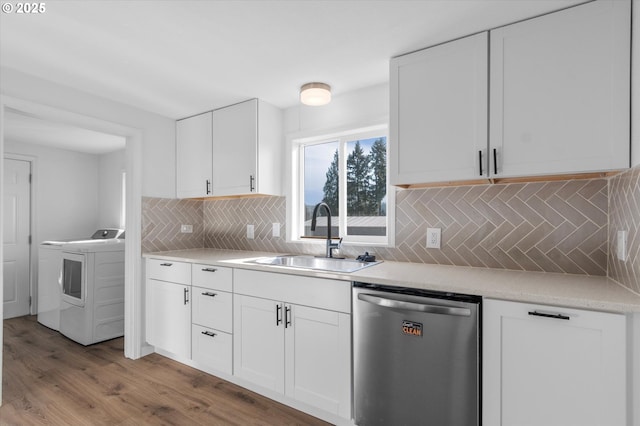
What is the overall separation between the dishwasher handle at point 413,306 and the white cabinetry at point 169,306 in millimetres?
1566

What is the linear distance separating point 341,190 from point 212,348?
157cm

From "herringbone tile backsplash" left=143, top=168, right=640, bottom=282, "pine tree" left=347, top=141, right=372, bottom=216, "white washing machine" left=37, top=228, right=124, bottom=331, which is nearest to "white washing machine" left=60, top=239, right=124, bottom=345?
"white washing machine" left=37, top=228, right=124, bottom=331

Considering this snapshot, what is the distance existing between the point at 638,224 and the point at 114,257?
401cm

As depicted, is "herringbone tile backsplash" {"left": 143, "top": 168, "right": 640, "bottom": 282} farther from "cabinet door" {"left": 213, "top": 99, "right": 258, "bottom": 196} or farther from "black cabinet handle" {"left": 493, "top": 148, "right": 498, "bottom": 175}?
"cabinet door" {"left": 213, "top": 99, "right": 258, "bottom": 196}

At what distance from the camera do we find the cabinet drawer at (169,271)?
2.60 meters

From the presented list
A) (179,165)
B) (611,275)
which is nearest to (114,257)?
(179,165)

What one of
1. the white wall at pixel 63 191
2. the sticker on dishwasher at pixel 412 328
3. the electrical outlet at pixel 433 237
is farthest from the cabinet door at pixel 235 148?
the white wall at pixel 63 191

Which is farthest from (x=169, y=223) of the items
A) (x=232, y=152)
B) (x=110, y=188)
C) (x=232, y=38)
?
(x=110, y=188)

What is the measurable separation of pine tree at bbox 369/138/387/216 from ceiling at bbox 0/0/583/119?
485 mm

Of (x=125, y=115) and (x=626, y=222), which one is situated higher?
(x=125, y=115)

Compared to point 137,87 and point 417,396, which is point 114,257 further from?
point 417,396

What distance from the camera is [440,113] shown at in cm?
182

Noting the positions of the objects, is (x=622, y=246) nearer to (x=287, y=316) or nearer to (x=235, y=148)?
(x=287, y=316)

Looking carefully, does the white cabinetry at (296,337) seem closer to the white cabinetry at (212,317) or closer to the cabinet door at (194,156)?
the white cabinetry at (212,317)
